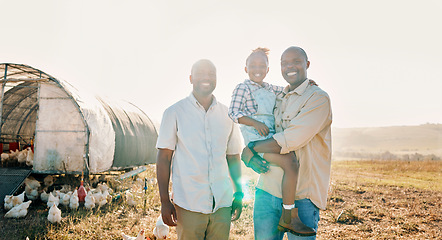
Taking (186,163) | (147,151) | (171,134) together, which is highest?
(171,134)

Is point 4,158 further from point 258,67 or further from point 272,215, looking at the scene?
point 272,215

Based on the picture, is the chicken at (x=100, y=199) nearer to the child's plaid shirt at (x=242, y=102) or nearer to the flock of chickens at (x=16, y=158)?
the flock of chickens at (x=16, y=158)

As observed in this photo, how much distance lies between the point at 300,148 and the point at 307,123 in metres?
0.30

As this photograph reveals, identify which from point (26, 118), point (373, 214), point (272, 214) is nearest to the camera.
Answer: point (272, 214)

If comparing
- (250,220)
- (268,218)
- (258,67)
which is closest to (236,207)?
(268,218)

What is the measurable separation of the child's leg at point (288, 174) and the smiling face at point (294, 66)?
66 cm

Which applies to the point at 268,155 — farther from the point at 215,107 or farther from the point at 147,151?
the point at 147,151

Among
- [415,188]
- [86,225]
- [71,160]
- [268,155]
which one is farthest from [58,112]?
[415,188]

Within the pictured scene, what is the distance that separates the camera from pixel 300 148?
8.77 ft

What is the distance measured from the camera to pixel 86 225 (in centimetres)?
627

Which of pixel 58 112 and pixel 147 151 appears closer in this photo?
pixel 58 112

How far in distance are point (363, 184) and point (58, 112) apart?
1193cm

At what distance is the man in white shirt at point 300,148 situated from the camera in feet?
8.22

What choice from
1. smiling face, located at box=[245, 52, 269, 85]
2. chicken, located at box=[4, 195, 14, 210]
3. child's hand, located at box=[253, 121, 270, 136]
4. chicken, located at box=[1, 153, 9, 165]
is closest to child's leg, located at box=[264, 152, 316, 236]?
child's hand, located at box=[253, 121, 270, 136]
